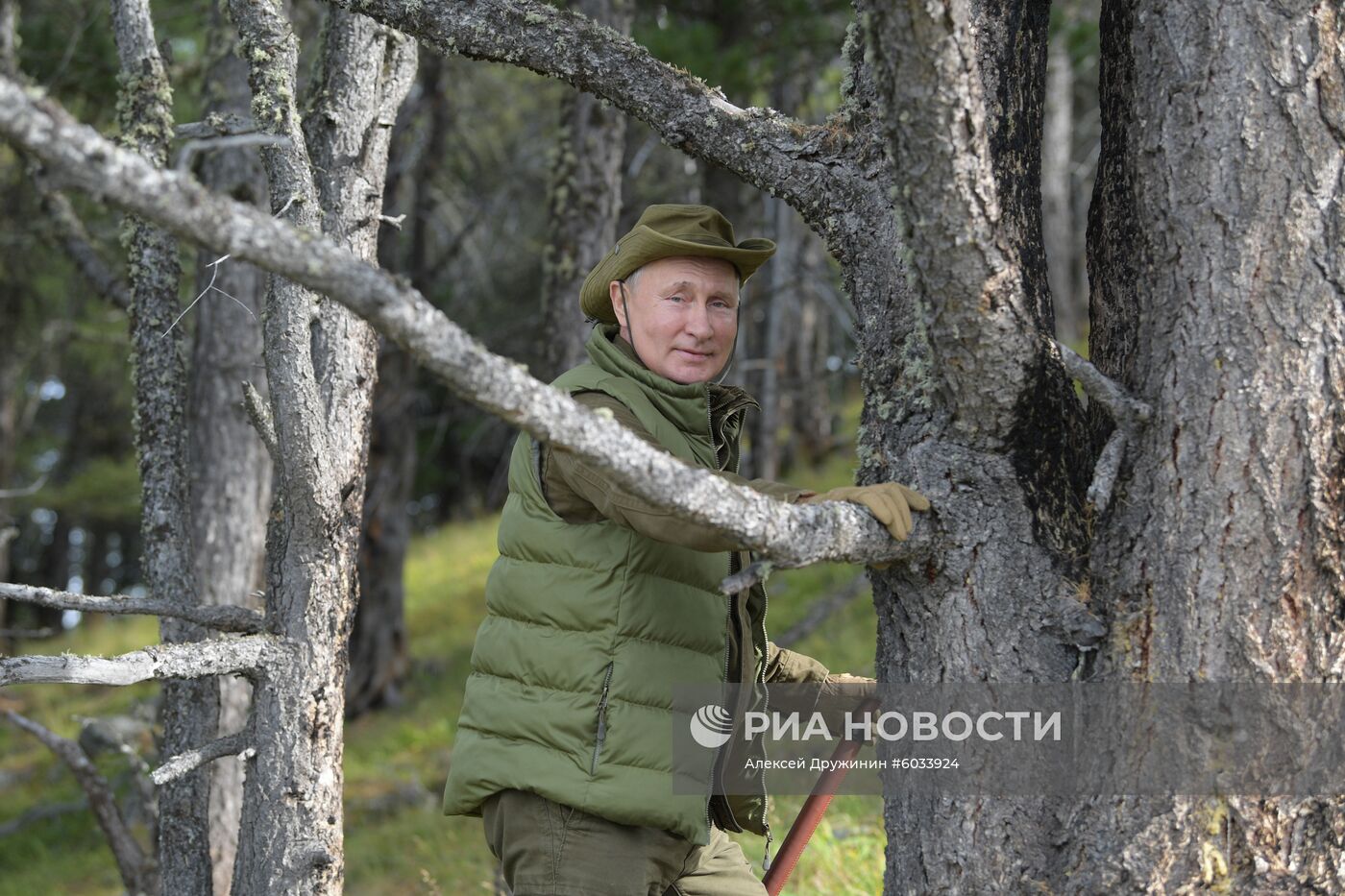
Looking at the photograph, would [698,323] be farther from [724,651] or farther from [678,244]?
[724,651]

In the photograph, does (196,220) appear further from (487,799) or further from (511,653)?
(487,799)

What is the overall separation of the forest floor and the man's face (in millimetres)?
2469

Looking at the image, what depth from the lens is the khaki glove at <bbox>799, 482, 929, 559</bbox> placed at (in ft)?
6.93

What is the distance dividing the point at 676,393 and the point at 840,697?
3.24 feet

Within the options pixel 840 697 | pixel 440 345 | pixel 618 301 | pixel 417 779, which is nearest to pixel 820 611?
pixel 417 779

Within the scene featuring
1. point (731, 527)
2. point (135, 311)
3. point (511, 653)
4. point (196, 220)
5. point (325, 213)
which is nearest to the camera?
point (196, 220)

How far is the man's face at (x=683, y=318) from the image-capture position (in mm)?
2643

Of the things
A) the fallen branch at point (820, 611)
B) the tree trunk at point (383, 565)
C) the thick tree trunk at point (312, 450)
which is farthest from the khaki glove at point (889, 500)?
the tree trunk at point (383, 565)

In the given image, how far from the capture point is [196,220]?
1426 mm

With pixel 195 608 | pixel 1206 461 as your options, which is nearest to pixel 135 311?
pixel 195 608

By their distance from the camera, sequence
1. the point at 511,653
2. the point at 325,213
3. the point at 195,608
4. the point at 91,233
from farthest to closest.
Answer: the point at 91,233 < the point at 325,213 < the point at 195,608 < the point at 511,653

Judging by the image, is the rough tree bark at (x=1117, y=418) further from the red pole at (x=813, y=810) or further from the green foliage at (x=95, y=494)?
the green foliage at (x=95, y=494)

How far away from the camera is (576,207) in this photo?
5.41 metres

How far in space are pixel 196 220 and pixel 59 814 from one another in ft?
27.8
